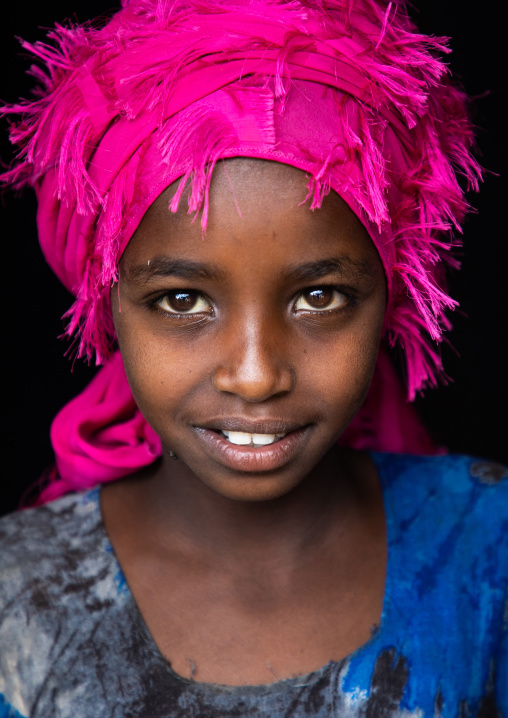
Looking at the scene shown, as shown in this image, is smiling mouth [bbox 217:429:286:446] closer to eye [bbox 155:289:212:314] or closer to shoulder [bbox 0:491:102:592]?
eye [bbox 155:289:212:314]

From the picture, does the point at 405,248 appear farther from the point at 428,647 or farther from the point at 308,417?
the point at 428,647

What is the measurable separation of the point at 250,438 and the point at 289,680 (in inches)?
16.3

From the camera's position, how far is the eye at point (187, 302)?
1.24 metres

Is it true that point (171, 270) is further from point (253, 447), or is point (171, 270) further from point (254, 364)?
point (253, 447)

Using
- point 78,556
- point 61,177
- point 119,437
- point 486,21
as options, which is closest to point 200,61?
point 61,177

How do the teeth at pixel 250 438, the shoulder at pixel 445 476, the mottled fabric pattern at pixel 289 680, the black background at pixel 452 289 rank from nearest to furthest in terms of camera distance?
the teeth at pixel 250 438
the mottled fabric pattern at pixel 289 680
the shoulder at pixel 445 476
the black background at pixel 452 289

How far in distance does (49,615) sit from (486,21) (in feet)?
5.82

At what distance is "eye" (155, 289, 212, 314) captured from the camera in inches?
48.9

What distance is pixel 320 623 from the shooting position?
1423mm

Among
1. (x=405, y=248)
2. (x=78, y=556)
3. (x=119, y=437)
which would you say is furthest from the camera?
(x=119, y=437)

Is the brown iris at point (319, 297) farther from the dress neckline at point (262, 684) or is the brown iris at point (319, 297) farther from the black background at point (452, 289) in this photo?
the black background at point (452, 289)

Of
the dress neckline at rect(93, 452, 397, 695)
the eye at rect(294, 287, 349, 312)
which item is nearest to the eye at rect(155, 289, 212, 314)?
the eye at rect(294, 287, 349, 312)

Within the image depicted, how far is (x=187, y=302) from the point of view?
1.25m

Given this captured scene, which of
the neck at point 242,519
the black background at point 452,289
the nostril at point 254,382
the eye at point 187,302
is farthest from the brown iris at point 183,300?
the black background at point 452,289
